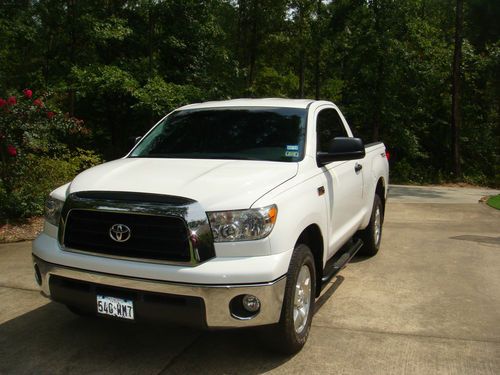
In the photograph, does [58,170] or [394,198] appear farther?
[394,198]

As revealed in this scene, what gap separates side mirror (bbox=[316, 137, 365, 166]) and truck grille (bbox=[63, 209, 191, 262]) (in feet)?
5.31

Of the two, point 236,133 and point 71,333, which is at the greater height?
point 236,133

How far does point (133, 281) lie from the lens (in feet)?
10.6

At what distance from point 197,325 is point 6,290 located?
295 cm

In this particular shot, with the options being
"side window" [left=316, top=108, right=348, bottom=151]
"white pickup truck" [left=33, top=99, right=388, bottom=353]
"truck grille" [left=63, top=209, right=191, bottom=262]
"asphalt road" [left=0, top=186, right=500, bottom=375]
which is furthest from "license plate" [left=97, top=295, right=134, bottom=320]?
"side window" [left=316, top=108, right=348, bottom=151]

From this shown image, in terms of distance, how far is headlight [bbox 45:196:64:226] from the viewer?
367cm

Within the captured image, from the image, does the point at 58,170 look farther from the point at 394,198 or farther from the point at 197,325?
the point at 394,198

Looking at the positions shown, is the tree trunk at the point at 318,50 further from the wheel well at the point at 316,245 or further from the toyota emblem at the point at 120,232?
the toyota emblem at the point at 120,232

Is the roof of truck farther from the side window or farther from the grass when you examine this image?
the grass

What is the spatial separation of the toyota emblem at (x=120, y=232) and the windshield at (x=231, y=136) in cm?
121

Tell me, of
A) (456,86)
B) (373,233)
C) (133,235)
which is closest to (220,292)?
(133,235)

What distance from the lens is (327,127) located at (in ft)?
16.9

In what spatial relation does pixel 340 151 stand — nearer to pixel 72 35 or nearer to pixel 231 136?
pixel 231 136

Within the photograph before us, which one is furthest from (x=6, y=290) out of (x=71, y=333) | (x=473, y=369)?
(x=473, y=369)
